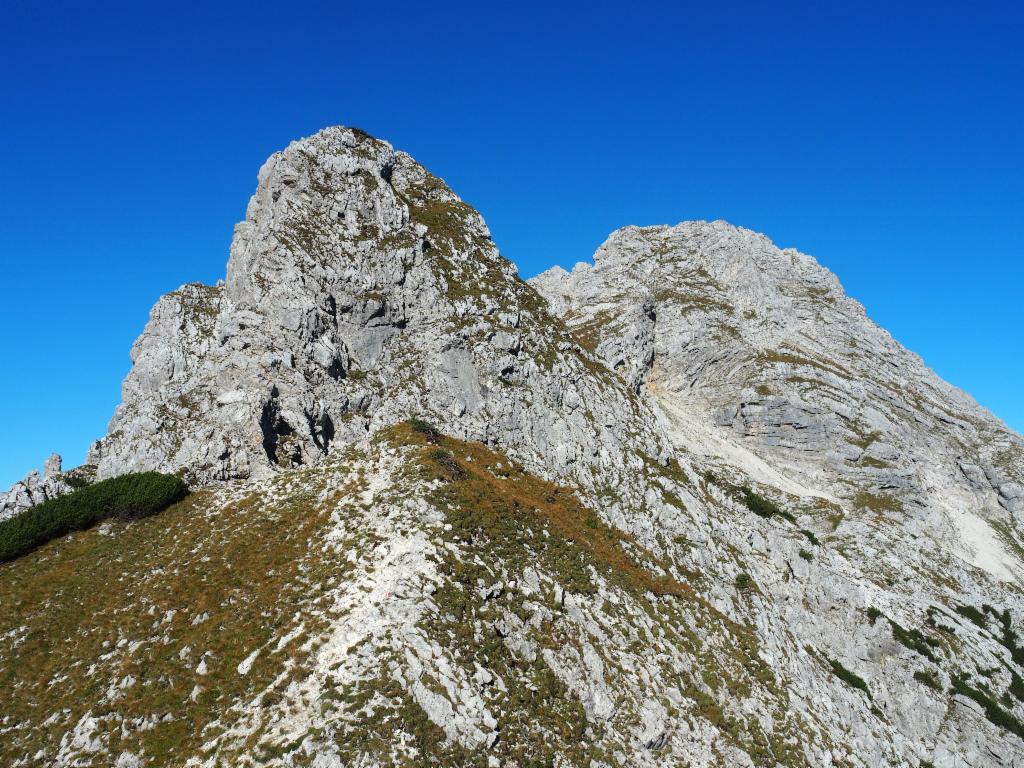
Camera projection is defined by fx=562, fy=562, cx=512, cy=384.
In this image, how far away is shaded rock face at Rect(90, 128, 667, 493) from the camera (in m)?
51.4

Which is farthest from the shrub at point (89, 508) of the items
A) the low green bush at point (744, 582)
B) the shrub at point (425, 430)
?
the low green bush at point (744, 582)

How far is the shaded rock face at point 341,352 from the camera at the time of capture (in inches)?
2023

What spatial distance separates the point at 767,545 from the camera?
229ft

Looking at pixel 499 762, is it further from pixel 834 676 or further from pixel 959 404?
pixel 959 404

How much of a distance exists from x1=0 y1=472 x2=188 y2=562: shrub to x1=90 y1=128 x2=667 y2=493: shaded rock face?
4.10 metres

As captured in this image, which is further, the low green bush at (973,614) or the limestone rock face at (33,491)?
the low green bush at (973,614)

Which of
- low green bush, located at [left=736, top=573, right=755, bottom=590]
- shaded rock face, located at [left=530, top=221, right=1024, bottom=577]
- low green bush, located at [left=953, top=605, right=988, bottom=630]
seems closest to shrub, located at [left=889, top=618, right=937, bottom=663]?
low green bush, located at [left=953, top=605, right=988, bottom=630]

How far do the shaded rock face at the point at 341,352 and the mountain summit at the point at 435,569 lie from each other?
0.38 meters

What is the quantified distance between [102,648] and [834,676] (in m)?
59.3

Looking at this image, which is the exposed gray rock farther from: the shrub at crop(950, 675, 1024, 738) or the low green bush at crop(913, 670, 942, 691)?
the shrub at crop(950, 675, 1024, 738)

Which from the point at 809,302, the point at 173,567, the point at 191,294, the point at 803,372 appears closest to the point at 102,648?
the point at 173,567

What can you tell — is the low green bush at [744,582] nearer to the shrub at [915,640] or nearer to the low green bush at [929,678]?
the shrub at [915,640]

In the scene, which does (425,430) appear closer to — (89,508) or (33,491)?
(89,508)

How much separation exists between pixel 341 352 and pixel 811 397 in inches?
4531
